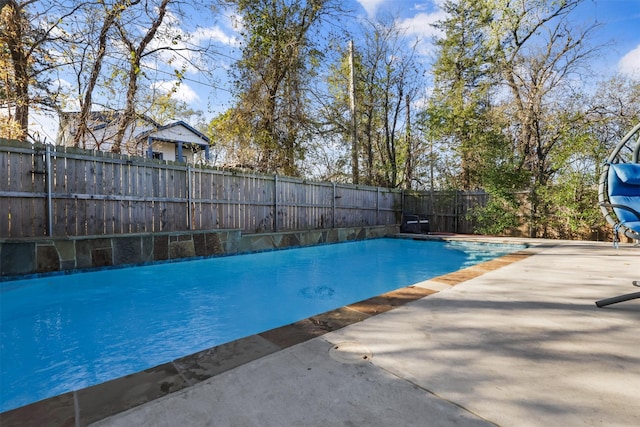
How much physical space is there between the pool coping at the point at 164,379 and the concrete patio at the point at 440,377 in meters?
0.06

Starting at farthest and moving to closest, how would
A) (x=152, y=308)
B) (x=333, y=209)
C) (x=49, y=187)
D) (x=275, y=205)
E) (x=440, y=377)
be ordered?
(x=333, y=209) < (x=275, y=205) < (x=49, y=187) < (x=152, y=308) < (x=440, y=377)

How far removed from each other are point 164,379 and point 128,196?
4.65 meters

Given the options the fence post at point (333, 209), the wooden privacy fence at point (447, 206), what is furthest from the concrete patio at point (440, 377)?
the wooden privacy fence at point (447, 206)

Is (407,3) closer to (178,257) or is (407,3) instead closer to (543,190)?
(543,190)

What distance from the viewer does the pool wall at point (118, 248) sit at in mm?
3742

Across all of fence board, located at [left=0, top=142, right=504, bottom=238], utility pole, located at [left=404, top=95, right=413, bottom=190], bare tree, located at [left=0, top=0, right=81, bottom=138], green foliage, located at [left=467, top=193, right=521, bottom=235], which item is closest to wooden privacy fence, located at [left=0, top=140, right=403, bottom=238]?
fence board, located at [left=0, top=142, right=504, bottom=238]

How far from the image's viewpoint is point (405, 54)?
1255 centimetres

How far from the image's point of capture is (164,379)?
49.6 inches

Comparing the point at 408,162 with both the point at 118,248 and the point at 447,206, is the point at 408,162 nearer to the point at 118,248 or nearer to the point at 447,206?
the point at 447,206

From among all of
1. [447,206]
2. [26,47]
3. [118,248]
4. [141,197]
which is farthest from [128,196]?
[447,206]

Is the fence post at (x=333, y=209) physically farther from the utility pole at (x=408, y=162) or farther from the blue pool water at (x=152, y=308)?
the utility pole at (x=408, y=162)

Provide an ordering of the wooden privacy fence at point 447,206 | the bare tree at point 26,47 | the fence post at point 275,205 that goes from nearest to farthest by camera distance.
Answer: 1. the bare tree at point 26,47
2. the fence post at point 275,205
3. the wooden privacy fence at point 447,206

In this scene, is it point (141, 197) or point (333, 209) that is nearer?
point (141, 197)

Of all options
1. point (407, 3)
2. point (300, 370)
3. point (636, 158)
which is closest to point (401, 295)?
point (300, 370)
